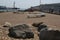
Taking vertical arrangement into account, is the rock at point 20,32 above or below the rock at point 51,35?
below

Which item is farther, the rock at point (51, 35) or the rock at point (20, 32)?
the rock at point (20, 32)

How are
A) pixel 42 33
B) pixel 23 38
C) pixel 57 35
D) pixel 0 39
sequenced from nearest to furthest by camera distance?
1. pixel 57 35
2. pixel 42 33
3. pixel 0 39
4. pixel 23 38

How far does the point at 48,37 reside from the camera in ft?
16.6

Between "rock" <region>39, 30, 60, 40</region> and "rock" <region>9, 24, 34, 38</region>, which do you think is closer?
"rock" <region>39, 30, 60, 40</region>

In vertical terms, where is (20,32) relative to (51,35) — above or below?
below

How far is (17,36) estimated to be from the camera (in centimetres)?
871

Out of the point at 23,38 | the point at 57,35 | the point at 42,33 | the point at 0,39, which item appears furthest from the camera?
the point at 23,38

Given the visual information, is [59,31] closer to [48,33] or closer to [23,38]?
[48,33]

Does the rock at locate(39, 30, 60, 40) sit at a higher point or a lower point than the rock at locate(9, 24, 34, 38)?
higher

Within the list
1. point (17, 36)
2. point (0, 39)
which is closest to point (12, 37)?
point (17, 36)

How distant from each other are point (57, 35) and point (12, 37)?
417 centimetres

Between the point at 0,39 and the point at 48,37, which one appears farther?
the point at 0,39

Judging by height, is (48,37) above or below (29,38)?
above

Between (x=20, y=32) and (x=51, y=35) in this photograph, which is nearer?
(x=51, y=35)
